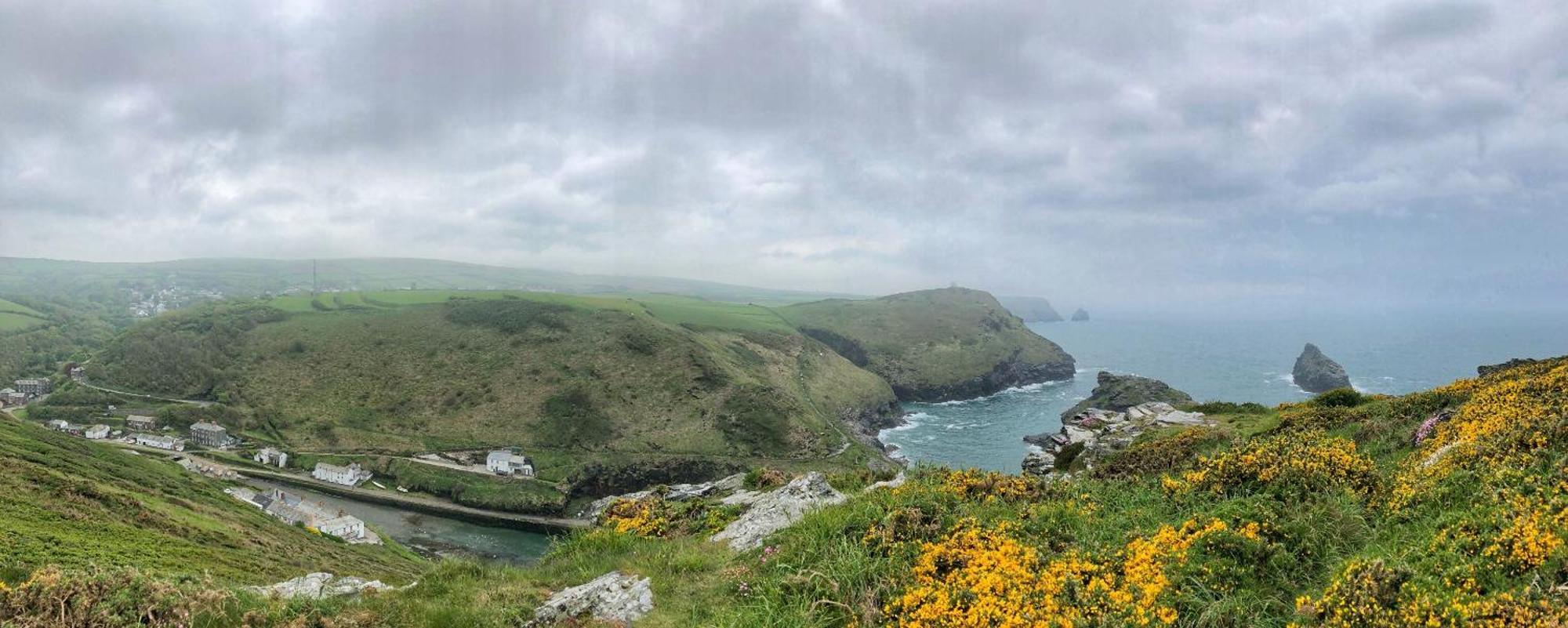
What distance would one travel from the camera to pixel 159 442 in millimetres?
114125

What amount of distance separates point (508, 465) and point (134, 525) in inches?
2731

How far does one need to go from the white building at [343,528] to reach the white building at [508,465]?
33.1 metres

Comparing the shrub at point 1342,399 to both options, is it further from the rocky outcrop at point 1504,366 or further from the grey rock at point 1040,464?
the grey rock at point 1040,464

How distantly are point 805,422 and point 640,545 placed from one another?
390ft

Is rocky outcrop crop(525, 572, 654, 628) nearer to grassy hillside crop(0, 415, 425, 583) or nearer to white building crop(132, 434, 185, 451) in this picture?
grassy hillside crop(0, 415, 425, 583)

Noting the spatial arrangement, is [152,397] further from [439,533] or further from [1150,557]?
[1150,557]

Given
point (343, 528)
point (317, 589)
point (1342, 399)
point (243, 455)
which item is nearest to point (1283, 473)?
point (317, 589)

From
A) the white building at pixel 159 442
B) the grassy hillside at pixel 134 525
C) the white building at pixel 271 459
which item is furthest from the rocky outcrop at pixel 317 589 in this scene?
the white building at pixel 159 442

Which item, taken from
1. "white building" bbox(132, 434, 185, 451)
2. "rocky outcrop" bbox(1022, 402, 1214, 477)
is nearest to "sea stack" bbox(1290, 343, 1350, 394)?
"rocky outcrop" bbox(1022, 402, 1214, 477)

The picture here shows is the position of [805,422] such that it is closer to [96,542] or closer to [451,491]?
[451,491]

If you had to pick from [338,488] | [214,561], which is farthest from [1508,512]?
[338,488]

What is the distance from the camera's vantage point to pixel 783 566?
10.2m

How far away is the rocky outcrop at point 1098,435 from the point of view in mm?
32656

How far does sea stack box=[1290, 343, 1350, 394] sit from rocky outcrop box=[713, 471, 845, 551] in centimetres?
16572
